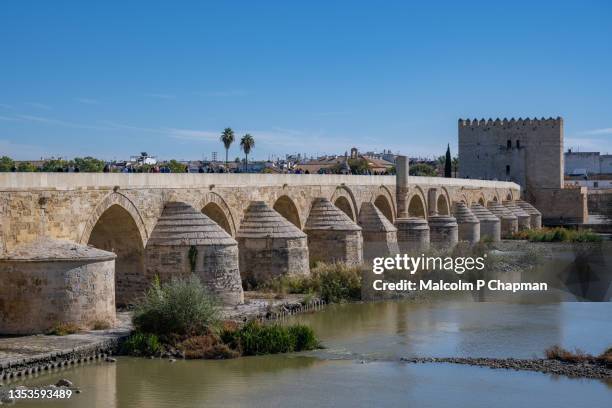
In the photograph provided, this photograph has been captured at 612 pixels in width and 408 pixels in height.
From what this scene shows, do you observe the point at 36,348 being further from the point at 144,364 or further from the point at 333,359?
the point at 333,359

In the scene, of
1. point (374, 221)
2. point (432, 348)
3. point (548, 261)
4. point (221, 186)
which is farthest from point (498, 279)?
point (432, 348)

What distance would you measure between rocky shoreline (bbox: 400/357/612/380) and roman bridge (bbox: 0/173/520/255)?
532 cm

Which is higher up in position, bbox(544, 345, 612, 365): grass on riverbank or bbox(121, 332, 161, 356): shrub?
bbox(121, 332, 161, 356): shrub

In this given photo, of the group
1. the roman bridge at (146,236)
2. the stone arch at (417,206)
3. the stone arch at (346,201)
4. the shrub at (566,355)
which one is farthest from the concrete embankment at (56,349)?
the stone arch at (417,206)

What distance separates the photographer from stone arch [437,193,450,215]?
36.5m

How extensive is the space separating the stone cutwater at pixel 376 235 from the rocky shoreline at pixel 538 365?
11.3m

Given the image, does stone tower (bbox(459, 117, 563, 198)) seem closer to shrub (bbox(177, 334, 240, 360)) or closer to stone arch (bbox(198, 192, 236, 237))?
stone arch (bbox(198, 192, 236, 237))

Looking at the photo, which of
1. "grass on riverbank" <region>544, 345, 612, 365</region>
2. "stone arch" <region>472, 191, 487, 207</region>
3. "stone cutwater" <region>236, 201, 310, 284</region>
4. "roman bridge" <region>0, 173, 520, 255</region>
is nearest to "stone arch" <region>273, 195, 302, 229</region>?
"roman bridge" <region>0, 173, 520, 255</region>

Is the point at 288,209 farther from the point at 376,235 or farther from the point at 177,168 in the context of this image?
the point at 177,168

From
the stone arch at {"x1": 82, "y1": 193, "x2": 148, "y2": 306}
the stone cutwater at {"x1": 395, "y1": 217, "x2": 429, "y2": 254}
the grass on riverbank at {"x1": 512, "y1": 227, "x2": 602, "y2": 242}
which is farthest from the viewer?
the grass on riverbank at {"x1": 512, "y1": 227, "x2": 602, "y2": 242}

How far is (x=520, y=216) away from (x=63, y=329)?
1222 inches

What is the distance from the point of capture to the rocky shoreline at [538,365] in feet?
41.8

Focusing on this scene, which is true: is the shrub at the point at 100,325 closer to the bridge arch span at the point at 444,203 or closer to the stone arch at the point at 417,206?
the stone arch at the point at 417,206

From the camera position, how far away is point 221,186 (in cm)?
1973
